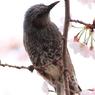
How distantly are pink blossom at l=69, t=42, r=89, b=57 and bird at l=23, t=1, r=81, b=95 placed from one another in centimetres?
47

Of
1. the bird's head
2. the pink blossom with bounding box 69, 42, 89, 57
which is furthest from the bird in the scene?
the pink blossom with bounding box 69, 42, 89, 57

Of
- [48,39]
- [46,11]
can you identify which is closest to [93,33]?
[46,11]

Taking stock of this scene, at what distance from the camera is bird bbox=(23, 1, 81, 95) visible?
6.81 ft

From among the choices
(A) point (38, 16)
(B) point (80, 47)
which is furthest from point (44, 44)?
(B) point (80, 47)

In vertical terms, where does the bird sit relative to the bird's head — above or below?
below

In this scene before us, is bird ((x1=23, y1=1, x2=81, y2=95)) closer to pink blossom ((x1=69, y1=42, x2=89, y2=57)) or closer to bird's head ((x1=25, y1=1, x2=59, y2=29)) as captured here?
bird's head ((x1=25, y1=1, x2=59, y2=29))

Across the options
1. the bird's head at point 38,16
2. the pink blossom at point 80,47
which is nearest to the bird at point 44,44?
the bird's head at point 38,16

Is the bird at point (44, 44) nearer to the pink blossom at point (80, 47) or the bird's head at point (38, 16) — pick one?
the bird's head at point (38, 16)

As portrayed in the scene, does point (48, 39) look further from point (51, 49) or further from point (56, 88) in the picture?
point (56, 88)

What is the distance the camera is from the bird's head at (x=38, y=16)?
199 cm

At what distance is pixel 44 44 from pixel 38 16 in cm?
26

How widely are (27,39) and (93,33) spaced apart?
3.14 feet

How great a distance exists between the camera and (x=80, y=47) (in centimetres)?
153

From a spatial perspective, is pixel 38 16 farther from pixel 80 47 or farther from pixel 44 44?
pixel 80 47
